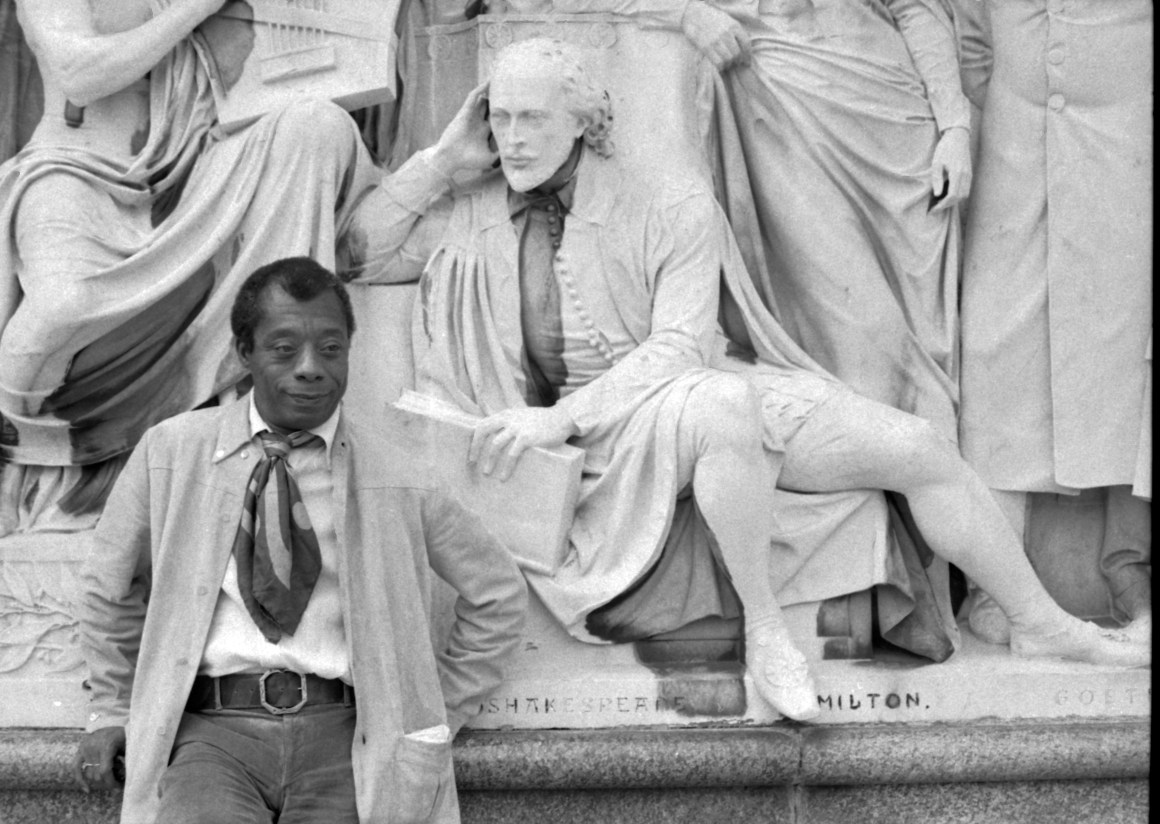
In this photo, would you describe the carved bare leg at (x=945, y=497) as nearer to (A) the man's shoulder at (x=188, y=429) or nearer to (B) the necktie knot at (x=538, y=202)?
(B) the necktie knot at (x=538, y=202)

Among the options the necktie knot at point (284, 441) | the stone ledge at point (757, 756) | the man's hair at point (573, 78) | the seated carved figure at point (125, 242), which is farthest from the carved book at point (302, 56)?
the stone ledge at point (757, 756)

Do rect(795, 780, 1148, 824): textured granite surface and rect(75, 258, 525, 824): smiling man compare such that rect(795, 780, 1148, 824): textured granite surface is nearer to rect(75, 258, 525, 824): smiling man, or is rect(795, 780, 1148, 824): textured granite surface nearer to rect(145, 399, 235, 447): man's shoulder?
rect(75, 258, 525, 824): smiling man

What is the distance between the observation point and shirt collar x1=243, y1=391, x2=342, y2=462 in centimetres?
441

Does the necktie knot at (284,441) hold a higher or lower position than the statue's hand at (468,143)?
lower

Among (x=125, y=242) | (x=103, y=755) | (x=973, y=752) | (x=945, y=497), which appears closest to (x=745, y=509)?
(x=945, y=497)

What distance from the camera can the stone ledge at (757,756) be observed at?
515cm

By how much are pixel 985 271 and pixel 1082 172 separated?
0.39 metres

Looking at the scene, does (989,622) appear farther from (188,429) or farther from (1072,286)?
(188,429)

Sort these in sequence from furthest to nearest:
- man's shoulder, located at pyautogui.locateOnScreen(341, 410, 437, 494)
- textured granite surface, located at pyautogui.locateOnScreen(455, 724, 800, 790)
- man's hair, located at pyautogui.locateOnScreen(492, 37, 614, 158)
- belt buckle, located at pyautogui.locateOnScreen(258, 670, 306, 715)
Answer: man's hair, located at pyautogui.locateOnScreen(492, 37, 614, 158) → textured granite surface, located at pyautogui.locateOnScreen(455, 724, 800, 790) → man's shoulder, located at pyautogui.locateOnScreen(341, 410, 437, 494) → belt buckle, located at pyautogui.locateOnScreen(258, 670, 306, 715)

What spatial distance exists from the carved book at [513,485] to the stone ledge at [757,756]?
50cm

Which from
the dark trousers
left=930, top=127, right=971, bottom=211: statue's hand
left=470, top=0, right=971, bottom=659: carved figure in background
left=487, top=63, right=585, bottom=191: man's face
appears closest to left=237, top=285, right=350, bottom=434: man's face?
the dark trousers

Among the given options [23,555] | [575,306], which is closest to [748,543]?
[575,306]

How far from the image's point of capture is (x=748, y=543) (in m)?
5.23

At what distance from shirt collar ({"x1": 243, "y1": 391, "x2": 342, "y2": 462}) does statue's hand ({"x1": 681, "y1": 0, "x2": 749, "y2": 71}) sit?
5.99ft
